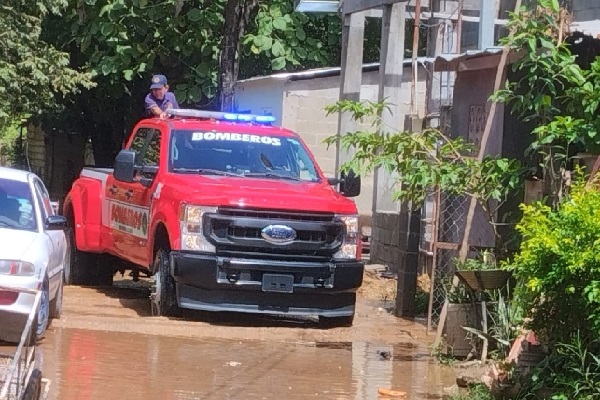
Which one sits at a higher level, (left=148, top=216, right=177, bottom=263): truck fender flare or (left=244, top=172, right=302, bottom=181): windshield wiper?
(left=244, top=172, right=302, bottom=181): windshield wiper

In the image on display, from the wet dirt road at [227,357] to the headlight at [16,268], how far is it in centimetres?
67

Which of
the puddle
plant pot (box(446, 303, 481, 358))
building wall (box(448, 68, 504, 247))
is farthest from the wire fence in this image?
plant pot (box(446, 303, 481, 358))

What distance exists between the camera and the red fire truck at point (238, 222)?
11.2 metres

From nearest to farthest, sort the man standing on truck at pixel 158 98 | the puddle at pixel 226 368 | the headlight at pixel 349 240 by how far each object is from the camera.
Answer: the puddle at pixel 226 368 → the headlight at pixel 349 240 → the man standing on truck at pixel 158 98

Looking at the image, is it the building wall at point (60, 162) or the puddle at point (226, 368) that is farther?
the building wall at point (60, 162)

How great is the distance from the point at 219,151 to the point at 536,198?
12.6 ft

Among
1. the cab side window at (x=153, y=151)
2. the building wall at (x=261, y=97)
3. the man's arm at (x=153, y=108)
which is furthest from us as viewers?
the building wall at (x=261, y=97)

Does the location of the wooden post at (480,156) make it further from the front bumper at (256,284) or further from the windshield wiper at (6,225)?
the windshield wiper at (6,225)

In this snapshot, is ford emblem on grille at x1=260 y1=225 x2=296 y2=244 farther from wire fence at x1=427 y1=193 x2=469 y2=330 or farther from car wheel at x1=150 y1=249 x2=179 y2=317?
wire fence at x1=427 y1=193 x2=469 y2=330

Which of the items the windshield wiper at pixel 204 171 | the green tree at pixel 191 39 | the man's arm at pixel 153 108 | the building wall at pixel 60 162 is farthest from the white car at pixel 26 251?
the building wall at pixel 60 162

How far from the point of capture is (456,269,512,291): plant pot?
9625 mm

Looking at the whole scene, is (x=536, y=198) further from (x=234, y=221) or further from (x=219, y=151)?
(x=219, y=151)

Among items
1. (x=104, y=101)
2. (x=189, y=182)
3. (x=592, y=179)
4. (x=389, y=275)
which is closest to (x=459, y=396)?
(x=592, y=179)

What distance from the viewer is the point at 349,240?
38.5ft
